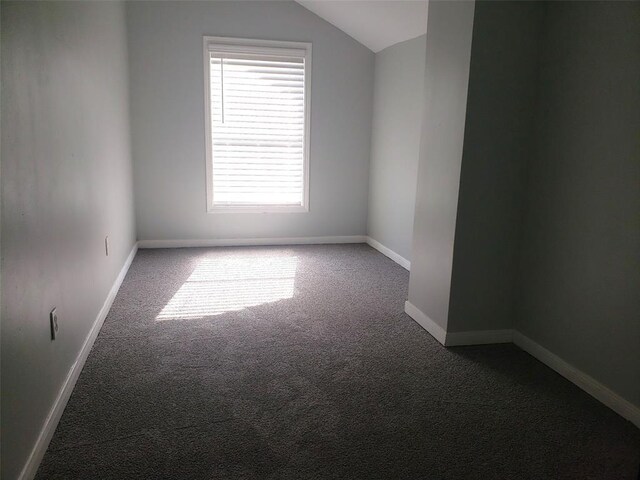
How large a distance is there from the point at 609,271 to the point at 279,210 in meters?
3.68

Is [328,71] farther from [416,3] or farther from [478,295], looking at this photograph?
[478,295]

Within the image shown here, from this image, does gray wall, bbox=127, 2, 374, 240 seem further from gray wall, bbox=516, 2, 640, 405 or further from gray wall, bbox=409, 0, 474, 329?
gray wall, bbox=516, 2, 640, 405

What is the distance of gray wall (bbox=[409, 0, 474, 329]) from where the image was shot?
9.00 ft

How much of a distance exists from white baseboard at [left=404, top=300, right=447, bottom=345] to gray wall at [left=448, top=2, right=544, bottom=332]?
0.09 metres

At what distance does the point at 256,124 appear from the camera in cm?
521

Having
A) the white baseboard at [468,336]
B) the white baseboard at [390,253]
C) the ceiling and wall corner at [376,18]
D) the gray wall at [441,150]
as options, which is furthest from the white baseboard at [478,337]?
the ceiling and wall corner at [376,18]

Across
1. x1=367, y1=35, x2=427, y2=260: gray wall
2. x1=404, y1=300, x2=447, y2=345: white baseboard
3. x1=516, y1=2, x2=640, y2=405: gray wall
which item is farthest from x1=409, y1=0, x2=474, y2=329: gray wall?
x1=367, y1=35, x2=427, y2=260: gray wall

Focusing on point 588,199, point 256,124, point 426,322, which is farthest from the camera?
point 256,124

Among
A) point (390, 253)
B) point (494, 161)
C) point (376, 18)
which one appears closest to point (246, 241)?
point (390, 253)

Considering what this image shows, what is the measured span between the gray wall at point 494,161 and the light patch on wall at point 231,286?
147cm

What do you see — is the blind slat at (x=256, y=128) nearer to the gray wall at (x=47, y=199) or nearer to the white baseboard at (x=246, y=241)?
the white baseboard at (x=246, y=241)

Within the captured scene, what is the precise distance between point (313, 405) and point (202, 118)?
3.67m

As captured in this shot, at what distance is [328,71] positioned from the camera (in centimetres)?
526

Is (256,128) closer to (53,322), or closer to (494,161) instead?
(494,161)
